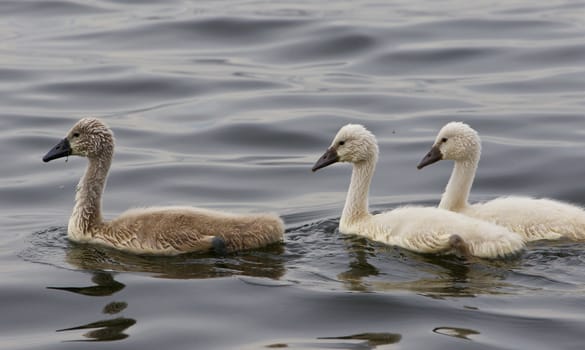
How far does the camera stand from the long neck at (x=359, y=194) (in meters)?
13.0

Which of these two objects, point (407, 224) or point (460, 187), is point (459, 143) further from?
point (407, 224)

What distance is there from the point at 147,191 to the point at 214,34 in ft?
30.9

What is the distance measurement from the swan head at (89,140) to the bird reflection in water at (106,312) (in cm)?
155

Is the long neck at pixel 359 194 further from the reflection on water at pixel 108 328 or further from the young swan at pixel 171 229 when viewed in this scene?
the reflection on water at pixel 108 328

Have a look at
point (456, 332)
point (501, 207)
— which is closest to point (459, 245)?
point (501, 207)

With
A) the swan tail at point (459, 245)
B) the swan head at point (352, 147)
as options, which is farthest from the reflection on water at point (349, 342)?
the swan head at point (352, 147)

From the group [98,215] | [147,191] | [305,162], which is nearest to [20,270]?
[98,215]

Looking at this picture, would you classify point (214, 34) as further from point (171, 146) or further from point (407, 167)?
point (407, 167)

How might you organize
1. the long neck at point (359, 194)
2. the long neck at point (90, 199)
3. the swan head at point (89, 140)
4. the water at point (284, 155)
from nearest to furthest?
1. the water at point (284, 155)
2. the long neck at point (90, 199)
3. the swan head at point (89, 140)
4. the long neck at point (359, 194)

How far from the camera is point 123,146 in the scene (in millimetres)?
17500

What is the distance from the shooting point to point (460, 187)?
519 inches

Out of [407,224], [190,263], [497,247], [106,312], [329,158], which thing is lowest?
[106,312]

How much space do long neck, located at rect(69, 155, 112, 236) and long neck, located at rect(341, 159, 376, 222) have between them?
230 cm

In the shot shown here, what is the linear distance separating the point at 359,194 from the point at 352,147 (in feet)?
1.49
